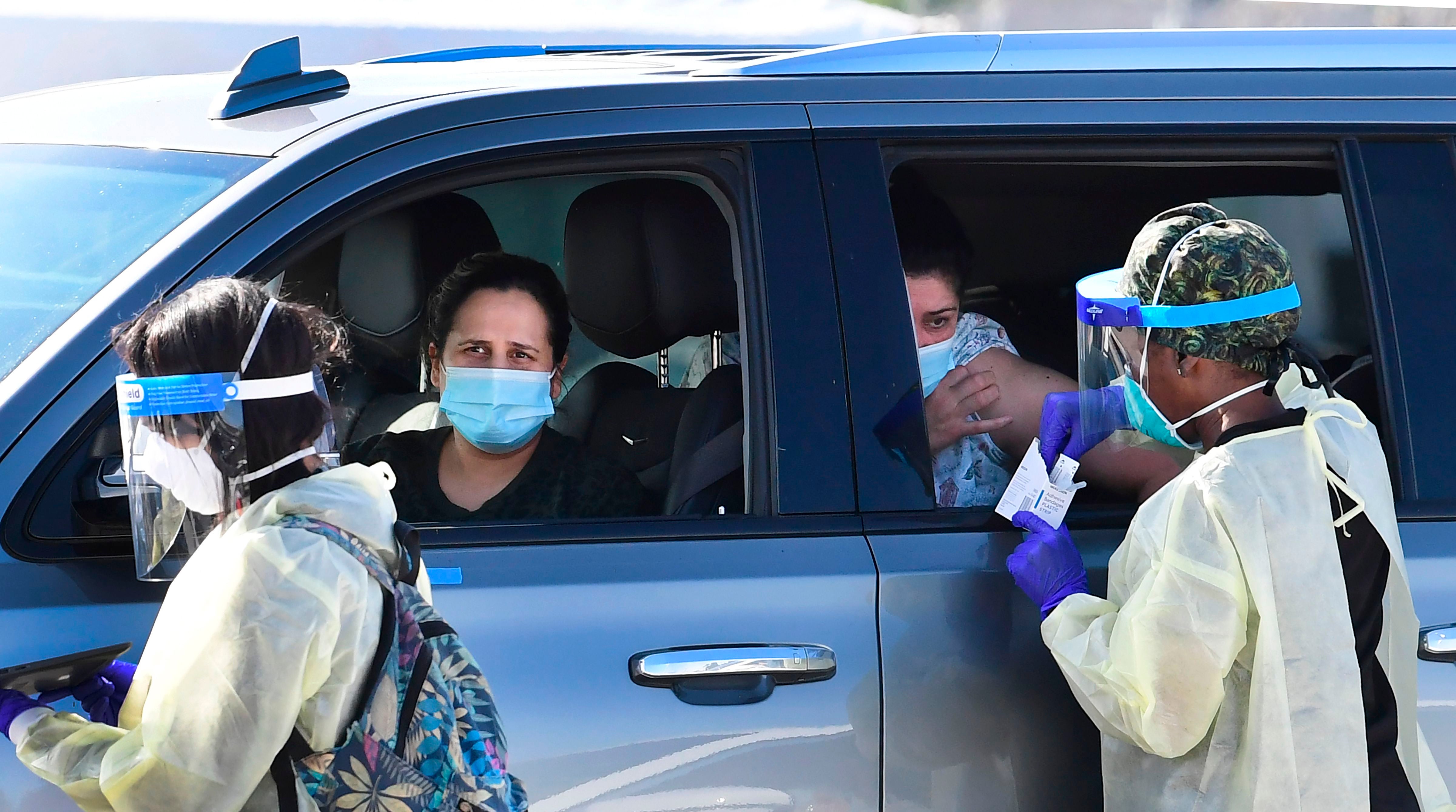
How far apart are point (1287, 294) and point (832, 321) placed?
25.9 inches

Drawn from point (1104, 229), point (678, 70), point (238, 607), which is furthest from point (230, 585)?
point (1104, 229)

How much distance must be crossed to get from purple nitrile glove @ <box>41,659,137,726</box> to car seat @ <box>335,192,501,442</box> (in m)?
1.11

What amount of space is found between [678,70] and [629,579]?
35.0 inches

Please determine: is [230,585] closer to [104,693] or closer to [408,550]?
[408,550]

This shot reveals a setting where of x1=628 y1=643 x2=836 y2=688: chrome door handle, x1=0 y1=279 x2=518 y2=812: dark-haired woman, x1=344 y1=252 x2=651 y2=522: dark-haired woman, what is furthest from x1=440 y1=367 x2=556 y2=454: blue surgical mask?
x1=0 y1=279 x2=518 y2=812: dark-haired woman

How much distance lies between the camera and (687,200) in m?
2.75

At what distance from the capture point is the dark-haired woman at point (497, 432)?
2650 millimetres

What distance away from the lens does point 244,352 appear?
1.62 metres

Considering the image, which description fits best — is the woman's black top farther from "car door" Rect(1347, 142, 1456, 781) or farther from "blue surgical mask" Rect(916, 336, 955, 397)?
"car door" Rect(1347, 142, 1456, 781)

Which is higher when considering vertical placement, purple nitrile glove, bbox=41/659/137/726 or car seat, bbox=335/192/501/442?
car seat, bbox=335/192/501/442

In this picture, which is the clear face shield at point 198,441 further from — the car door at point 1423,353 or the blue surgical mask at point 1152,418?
the car door at point 1423,353

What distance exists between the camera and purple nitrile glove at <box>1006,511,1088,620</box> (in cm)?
201

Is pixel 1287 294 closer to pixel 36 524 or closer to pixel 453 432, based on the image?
pixel 453 432

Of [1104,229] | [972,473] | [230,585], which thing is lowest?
[230,585]
